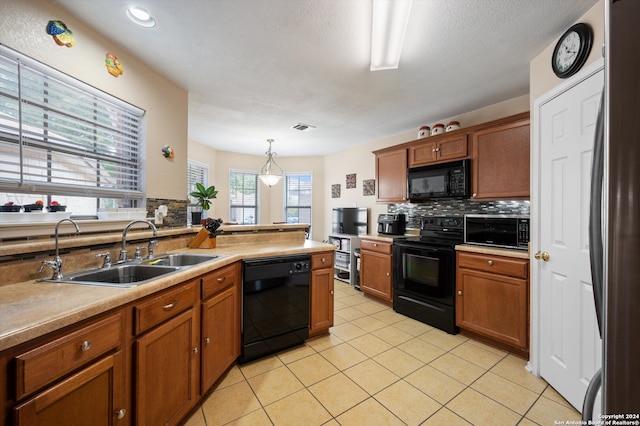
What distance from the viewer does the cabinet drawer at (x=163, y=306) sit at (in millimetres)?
1145

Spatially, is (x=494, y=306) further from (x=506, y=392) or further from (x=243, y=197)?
(x=243, y=197)

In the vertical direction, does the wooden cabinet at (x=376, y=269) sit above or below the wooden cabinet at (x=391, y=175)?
below

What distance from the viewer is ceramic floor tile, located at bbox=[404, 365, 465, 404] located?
1.73 meters

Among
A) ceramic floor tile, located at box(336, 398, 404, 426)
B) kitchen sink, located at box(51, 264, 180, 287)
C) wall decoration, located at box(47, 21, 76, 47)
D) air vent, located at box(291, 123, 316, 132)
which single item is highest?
air vent, located at box(291, 123, 316, 132)

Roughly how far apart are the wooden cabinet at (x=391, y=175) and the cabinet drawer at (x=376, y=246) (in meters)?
0.68

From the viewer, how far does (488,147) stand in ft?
8.51

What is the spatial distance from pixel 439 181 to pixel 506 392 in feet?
6.86

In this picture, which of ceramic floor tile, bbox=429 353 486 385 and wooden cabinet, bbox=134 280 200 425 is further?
ceramic floor tile, bbox=429 353 486 385

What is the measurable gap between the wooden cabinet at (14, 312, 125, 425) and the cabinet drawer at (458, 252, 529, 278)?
278cm

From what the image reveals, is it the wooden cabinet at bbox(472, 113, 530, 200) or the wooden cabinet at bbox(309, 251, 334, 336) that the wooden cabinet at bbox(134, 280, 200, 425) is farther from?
the wooden cabinet at bbox(472, 113, 530, 200)

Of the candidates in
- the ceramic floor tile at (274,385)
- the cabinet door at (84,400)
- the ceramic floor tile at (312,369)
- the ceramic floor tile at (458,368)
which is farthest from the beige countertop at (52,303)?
the ceramic floor tile at (458,368)

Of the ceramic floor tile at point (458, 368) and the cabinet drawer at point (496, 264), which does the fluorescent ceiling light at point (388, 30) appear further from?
the ceramic floor tile at point (458, 368)

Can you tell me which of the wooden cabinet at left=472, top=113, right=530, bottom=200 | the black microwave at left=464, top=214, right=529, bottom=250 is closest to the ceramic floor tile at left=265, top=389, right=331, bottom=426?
the black microwave at left=464, top=214, right=529, bottom=250

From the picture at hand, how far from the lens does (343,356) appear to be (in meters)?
2.21
